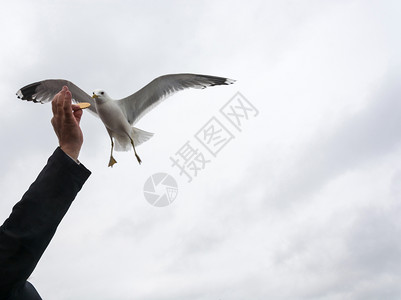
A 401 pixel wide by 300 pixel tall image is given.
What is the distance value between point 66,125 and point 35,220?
20 centimetres

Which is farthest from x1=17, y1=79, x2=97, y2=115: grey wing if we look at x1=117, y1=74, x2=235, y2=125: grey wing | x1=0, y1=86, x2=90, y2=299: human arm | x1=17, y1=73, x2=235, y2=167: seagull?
x1=0, y1=86, x2=90, y2=299: human arm

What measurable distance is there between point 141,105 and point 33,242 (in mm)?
2418

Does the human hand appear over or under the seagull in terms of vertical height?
under

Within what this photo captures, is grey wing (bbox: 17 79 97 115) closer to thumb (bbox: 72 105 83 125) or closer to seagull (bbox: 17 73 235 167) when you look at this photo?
seagull (bbox: 17 73 235 167)

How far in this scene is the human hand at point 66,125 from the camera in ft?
2.77

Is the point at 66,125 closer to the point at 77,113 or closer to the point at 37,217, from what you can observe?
the point at 77,113

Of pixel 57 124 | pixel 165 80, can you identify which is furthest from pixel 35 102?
pixel 57 124

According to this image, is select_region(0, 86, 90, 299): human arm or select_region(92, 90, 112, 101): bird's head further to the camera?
select_region(92, 90, 112, 101): bird's head

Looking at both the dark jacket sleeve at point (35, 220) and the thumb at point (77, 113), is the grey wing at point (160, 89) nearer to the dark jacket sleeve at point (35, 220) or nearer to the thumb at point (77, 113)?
the thumb at point (77, 113)

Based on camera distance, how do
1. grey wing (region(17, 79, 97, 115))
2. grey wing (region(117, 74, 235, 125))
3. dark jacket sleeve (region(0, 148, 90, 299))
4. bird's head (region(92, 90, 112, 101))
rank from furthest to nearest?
grey wing (region(117, 74, 235, 125)), grey wing (region(17, 79, 97, 115)), bird's head (region(92, 90, 112, 101)), dark jacket sleeve (region(0, 148, 90, 299))

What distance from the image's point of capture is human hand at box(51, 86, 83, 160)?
2.77 feet

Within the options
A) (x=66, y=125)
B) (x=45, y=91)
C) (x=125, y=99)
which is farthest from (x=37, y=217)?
(x=125, y=99)

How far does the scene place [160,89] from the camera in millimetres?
3322

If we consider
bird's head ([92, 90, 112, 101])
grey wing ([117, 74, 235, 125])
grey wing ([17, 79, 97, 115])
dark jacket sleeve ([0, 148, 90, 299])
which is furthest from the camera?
grey wing ([117, 74, 235, 125])
